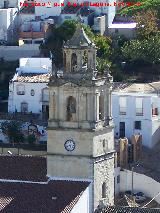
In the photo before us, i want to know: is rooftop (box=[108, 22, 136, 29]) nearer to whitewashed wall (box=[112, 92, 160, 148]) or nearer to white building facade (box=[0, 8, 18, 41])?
white building facade (box=[0, 8, 18, 41])

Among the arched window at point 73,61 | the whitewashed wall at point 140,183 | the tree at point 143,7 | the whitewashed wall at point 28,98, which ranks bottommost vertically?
the whitewashed wall at point 140,183

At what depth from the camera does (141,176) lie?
145 ft

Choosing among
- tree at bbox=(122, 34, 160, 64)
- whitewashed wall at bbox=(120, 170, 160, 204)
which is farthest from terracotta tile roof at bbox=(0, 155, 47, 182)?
tree at bbox=(122, 34, 160, 64)

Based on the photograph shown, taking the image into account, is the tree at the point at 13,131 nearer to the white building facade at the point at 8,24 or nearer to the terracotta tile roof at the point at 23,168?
the white building facade at the point at 8,24

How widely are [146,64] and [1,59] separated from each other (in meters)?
9.82

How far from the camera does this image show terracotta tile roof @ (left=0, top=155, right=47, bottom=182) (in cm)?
3547

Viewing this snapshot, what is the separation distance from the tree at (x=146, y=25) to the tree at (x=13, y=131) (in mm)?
13595

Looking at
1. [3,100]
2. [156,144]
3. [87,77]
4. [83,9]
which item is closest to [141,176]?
[156,144]

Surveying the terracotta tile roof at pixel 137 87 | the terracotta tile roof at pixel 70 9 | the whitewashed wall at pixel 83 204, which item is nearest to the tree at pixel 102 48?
the terracotta tile roof at pixel 137 87

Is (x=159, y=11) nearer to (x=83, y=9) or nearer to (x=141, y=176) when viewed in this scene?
(x=83, y=9)

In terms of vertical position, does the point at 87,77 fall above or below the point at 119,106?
above

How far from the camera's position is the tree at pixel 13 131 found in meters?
53.9

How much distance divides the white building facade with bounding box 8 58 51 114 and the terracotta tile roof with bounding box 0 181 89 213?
21.5 metres

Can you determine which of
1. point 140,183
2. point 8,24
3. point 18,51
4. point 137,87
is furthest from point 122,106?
point 8,24
